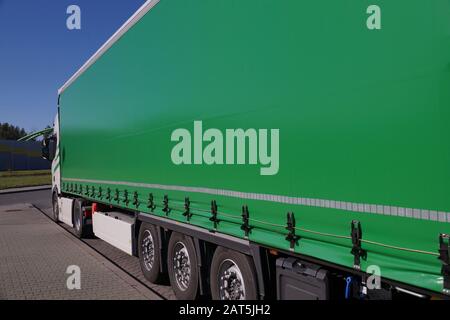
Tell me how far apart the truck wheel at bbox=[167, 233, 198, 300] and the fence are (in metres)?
63.3

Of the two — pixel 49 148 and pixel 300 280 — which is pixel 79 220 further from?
pixel 300 280

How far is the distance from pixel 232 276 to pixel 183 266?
1384 millimetres

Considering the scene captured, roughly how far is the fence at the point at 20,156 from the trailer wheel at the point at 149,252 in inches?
2440

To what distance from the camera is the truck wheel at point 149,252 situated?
6.75m

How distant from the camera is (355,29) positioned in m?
3.06

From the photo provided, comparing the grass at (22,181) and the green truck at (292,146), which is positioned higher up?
the green truck at (292,146)

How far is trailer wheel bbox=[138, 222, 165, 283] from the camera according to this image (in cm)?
675

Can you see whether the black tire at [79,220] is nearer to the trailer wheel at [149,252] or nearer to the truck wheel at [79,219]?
the truck wheel at [79,219]

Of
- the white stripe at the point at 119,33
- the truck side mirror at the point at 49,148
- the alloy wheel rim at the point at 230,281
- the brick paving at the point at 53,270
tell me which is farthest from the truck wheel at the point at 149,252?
the truck side mirror at the point at 49,148

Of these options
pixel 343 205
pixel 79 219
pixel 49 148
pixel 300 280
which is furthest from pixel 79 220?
pixel 343 205

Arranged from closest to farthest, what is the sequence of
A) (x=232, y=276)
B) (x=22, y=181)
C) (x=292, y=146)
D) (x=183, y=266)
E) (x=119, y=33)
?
1. (x=292, y=146)
2. (x=232, y=276)
3. (x=183, y=266)
4. (x=119, y=33)
5. (x=22, y=181)

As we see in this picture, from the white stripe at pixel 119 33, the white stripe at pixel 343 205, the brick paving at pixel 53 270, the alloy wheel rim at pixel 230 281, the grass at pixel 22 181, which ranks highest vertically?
the white stripe at pixel 119 33

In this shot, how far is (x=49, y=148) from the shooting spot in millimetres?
15055
